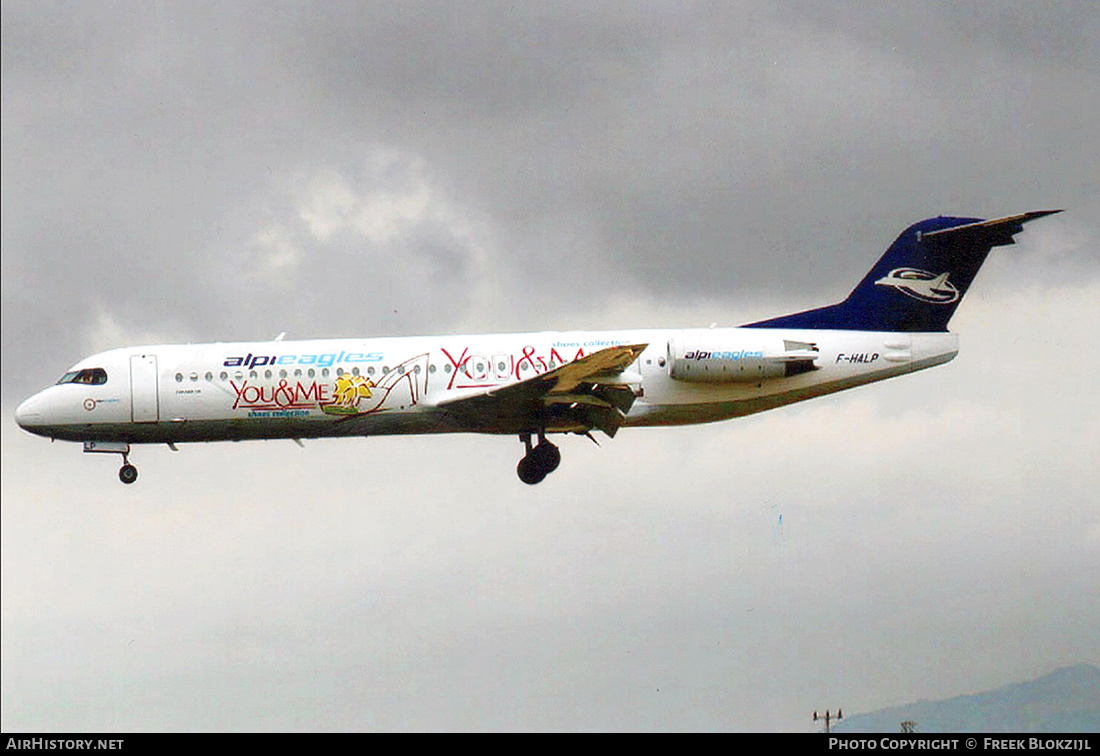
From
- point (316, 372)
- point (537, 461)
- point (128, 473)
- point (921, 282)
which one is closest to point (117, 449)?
point (128, 473)

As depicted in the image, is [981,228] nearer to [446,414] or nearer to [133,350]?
[446,414]

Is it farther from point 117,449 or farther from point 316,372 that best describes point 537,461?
point 117,449

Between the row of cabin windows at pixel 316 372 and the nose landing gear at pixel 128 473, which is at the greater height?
the row of cabin windows at pixel 316 372

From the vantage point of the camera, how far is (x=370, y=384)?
131ft

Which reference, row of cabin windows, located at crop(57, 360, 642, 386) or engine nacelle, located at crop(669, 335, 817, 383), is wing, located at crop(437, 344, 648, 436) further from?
engine nacelle, located at crop(669, 335, 817, 383)

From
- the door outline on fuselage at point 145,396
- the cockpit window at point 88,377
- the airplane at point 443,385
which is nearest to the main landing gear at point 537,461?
the airplane at point 443,385

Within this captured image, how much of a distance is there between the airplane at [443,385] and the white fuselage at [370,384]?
0.12 feet

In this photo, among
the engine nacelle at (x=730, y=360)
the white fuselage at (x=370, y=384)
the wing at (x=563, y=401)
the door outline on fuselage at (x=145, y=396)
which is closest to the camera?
the wing at (x=563, y=401)

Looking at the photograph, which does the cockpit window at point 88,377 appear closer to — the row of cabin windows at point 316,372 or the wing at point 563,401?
the row of cabin windows at point 316,372

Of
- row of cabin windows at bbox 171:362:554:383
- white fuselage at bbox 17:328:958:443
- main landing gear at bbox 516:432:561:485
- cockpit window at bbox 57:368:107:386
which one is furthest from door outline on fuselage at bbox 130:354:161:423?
main landing gear at bbox 516:432:561:485

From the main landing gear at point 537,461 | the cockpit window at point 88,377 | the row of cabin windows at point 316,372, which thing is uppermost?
the cockpit window at point 88,377

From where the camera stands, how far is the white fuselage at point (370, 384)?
40.1 meters

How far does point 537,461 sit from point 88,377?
38.8 feet

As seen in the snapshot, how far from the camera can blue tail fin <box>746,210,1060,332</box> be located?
42.3 metres
